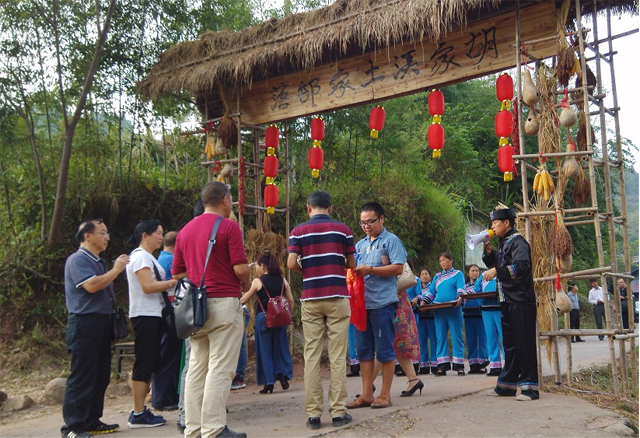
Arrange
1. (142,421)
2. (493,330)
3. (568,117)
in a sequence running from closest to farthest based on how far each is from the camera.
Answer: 1. (142,421)
2. (568,117)
3. (493,330)

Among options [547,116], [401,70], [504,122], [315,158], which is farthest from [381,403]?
[315,158]

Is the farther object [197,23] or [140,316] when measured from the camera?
[197,23]

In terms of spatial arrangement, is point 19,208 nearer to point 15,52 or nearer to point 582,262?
point 15,52

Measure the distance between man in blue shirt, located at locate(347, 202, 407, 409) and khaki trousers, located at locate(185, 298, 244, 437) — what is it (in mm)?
1235

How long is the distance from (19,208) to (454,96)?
14.7 metres

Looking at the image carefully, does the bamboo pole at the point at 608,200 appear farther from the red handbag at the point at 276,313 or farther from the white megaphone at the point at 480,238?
the red handbag at the point at 276,313

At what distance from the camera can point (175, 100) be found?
380 inches

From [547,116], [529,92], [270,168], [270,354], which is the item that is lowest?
[270,354]

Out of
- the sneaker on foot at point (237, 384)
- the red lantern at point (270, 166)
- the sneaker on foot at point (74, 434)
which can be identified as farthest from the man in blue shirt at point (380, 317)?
the red lantern at point (270, 166)

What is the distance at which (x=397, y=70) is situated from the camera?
739 centimetres

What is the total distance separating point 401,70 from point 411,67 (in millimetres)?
141

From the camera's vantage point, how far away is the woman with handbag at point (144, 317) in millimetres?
4703

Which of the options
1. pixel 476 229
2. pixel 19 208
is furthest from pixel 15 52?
pixel 476 229

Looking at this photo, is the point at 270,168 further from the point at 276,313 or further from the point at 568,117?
the point at 568,117
